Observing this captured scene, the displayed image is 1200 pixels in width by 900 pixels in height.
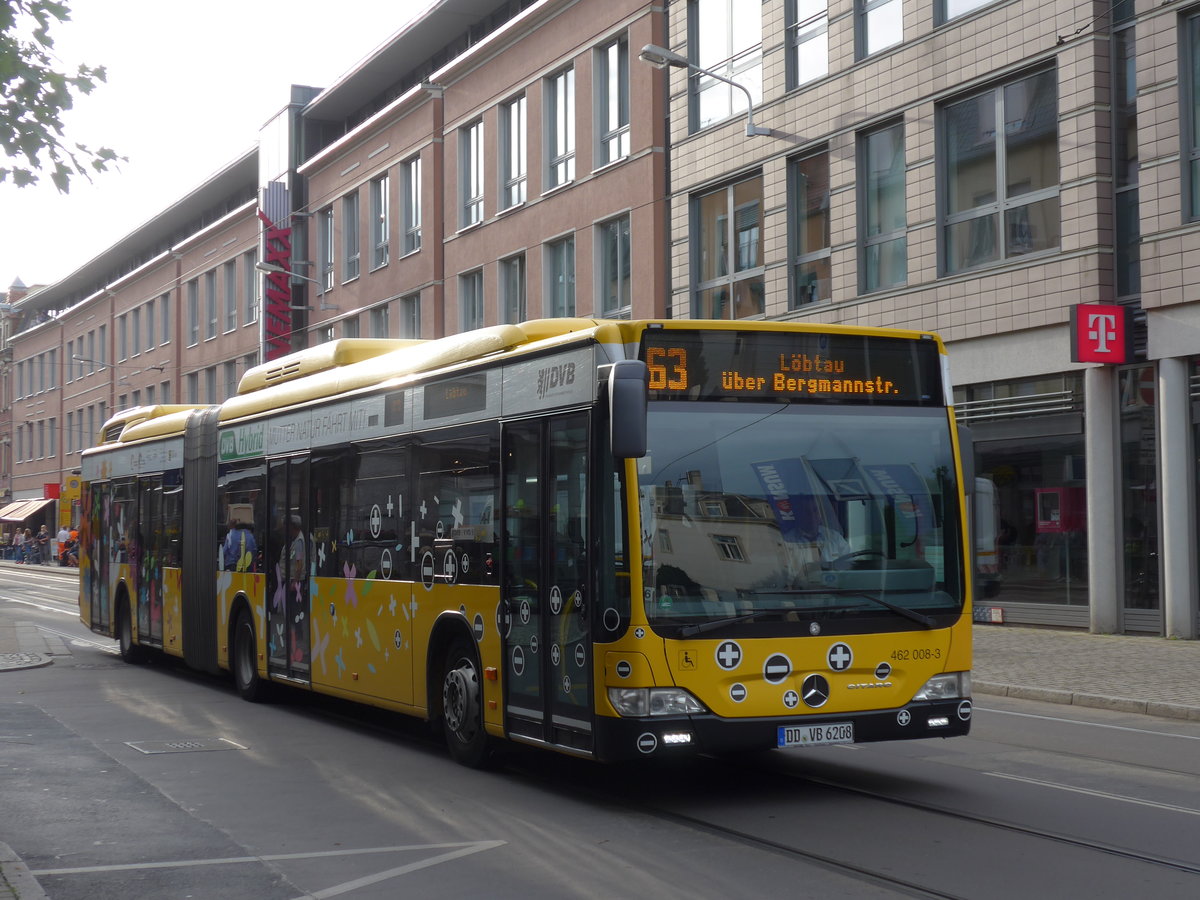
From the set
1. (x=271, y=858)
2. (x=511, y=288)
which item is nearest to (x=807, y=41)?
(x=511, y=288)

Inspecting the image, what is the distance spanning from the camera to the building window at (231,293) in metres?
57.1

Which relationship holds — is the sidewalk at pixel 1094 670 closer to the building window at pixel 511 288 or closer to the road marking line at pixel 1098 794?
the road marking line at pixel 1098 794

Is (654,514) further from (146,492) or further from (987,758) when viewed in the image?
(146,492)

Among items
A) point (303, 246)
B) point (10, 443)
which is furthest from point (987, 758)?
point (10, 443)

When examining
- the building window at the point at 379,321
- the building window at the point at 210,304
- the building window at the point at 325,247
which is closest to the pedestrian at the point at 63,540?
the building window at the point at 210,304

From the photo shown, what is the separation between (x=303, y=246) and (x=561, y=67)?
18188mm

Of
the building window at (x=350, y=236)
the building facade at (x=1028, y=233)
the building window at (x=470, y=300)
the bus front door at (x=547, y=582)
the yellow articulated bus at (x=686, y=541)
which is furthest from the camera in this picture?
the building window at (x=350, y=236)

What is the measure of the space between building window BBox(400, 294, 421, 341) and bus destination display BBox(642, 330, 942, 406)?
32901 mm

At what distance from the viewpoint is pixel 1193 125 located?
771 inches

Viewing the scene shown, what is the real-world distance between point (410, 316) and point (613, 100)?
1173cm

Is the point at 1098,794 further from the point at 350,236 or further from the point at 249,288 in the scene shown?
the point at 249,288

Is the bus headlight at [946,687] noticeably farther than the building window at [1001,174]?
No

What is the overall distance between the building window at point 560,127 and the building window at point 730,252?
5476 millimetres

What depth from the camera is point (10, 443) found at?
3546 inches
